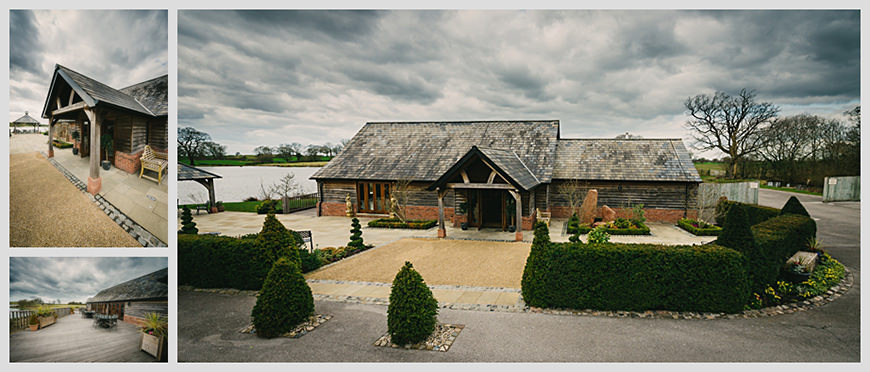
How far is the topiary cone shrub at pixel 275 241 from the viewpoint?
671cm

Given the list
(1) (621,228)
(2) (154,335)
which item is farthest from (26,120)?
(1) (621,228)

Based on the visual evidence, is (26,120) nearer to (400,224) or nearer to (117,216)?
(117,216)

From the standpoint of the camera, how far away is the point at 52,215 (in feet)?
8.57

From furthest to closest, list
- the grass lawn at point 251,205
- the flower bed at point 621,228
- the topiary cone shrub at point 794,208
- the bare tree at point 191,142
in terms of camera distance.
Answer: the grass lawn at point 251,205, the flower bed at point 621,228, the topiary cone shrub at point 794,208, the bare tree at point 191,142

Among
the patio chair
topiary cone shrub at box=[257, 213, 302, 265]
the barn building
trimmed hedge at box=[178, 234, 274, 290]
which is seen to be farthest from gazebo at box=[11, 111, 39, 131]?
the patio chair

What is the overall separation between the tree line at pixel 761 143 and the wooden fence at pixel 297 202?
19211 millimetres

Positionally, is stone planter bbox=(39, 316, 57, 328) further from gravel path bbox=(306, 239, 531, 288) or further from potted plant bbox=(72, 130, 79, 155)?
gravel path bbox=(306, 239, 531, 288)

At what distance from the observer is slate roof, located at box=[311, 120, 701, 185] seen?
17.0 metres

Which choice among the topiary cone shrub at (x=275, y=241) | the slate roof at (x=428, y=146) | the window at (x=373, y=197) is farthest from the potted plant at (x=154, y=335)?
the window at (x=373, y=197)

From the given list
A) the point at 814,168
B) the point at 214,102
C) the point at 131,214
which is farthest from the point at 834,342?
the point at 814,168

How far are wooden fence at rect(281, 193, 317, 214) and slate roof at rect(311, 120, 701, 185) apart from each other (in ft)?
8.77

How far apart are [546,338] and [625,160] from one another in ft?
49.9

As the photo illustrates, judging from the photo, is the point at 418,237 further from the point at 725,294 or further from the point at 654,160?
the point at 654,160

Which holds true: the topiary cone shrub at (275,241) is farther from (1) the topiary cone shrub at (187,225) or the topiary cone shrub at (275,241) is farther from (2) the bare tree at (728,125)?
(2) the bare tree at (728,125)
